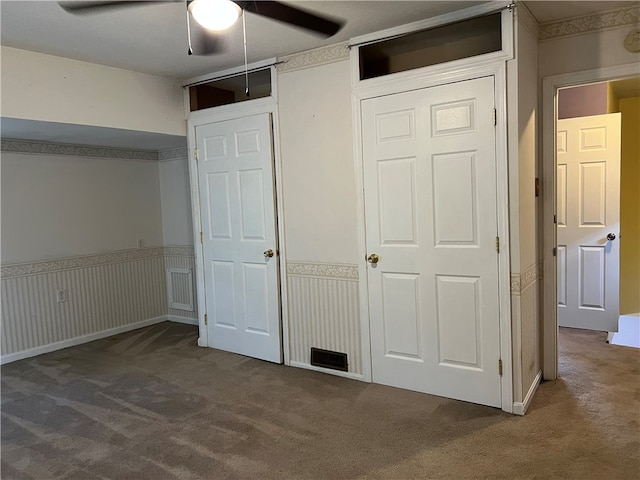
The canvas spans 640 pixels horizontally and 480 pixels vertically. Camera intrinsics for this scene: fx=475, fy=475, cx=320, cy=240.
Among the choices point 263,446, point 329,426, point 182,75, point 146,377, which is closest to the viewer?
point 263,446

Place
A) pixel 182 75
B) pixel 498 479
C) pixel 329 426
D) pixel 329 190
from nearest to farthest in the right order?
pixel 498 479
pixel 329 426
pixel 329 190
pixel 182 75

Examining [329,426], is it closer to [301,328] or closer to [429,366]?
[429,366]

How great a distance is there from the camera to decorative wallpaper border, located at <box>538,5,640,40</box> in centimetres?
280

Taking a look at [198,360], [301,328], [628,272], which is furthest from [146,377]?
[628,272]

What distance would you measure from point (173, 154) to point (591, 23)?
4040mm

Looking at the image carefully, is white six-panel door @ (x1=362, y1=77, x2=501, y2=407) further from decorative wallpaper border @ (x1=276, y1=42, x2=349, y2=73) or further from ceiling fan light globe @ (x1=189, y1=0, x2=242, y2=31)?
ceiling fan light globe @ (x1=189, y1=0, x2=242, y2=31)

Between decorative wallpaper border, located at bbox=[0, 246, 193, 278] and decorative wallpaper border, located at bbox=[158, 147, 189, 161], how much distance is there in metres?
0.99

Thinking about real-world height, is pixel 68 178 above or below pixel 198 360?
above

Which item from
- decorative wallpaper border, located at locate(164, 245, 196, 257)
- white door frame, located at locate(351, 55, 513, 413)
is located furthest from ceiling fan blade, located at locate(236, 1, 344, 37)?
decorative wallpaper border, located at locate(164, 245, 196, 257)

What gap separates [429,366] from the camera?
3.12 metres

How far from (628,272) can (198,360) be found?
4.45 meters

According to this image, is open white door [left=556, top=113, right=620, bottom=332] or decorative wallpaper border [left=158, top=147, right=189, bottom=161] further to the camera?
decorative wallpaper border [left=158, top=147, right=189, bottom=161]

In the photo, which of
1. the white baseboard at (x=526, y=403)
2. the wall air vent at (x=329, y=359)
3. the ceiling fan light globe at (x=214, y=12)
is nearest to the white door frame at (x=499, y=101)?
the white baseboard at (x=526, y=403)

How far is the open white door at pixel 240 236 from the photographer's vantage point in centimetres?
379
